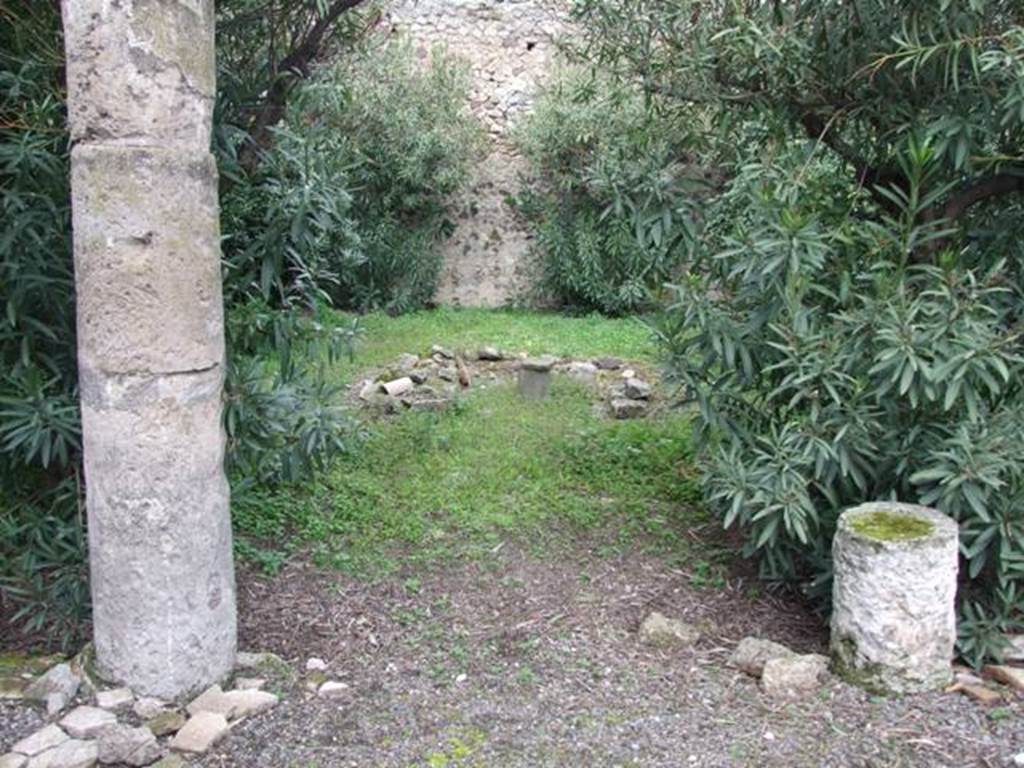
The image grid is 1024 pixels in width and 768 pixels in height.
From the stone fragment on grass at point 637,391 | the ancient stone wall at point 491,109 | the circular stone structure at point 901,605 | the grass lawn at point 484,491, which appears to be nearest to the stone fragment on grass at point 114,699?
the grass lawn at point 484,491

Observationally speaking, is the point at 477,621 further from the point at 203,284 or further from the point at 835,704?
the point at 203,284

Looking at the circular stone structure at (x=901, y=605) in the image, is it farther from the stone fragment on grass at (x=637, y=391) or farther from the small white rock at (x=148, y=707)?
the stone fragment on grass at (x=637, y=391)

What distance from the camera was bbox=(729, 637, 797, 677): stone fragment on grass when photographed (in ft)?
11.0

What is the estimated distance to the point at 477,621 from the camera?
3775 mm

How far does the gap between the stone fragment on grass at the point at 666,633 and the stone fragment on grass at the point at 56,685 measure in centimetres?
194

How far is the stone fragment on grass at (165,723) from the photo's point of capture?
2938 mm

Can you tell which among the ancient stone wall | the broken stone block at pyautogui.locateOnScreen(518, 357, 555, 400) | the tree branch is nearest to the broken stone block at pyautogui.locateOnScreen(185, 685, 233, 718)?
the tree branch

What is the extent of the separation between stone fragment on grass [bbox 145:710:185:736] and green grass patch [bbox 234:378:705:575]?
1.20m

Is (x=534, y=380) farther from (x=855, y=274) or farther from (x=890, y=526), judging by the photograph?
(x=890, y=526)

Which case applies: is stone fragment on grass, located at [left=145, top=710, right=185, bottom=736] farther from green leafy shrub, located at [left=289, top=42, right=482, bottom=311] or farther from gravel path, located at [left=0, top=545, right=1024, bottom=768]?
green leafy shrub, located at [left=289, top=42, right=482, bottom=311]

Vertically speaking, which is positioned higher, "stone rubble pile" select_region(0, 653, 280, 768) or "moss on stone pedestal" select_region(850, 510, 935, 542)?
"moss on stone pedestal" select_region(850, 510, 935, 542)

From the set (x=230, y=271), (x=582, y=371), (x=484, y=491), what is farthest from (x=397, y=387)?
(x=230, y=271)

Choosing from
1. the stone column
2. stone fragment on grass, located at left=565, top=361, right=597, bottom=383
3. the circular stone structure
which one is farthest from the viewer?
stone fragment on grass, located at left=565, top=361, right=597, bottom=383

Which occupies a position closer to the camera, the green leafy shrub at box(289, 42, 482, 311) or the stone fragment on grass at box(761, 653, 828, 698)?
the stone fragment on grass at box(761, 653, 828, 698)
